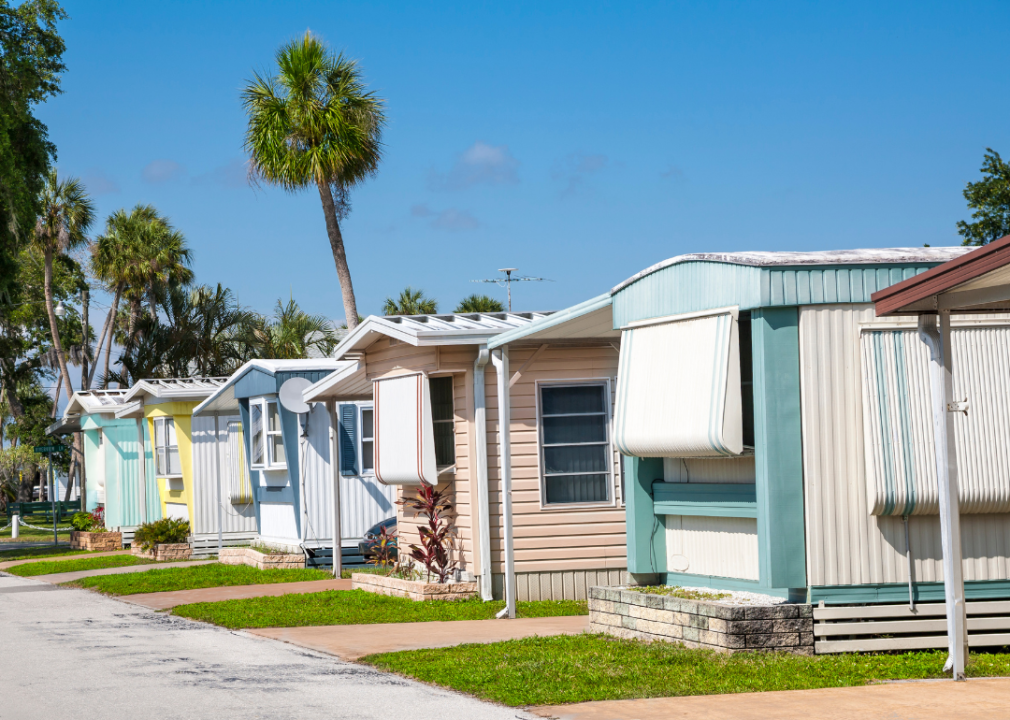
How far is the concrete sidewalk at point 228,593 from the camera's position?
15952 millimetres

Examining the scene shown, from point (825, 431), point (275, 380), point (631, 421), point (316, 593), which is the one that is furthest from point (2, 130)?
point (825, 431)

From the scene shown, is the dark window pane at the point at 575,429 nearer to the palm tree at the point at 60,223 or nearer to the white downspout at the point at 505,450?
the white downspout at the point at 505,450

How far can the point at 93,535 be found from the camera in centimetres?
2809

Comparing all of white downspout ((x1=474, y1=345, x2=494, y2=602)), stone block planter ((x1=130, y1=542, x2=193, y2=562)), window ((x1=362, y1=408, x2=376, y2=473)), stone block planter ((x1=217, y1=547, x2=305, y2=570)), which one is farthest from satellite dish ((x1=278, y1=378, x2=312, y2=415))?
white downspout ((x1=474, y1=345, x2=494, y2=602))

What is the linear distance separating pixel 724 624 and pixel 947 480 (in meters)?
2.04

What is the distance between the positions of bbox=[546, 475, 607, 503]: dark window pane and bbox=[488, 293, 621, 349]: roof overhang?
5.55 ft

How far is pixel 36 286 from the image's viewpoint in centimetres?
4950

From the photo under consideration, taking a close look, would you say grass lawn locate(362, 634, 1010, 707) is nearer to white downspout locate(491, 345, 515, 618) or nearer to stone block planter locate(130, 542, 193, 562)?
white downspout locate(491, 345, 515, 618)

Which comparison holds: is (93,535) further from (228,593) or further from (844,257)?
(844,257)

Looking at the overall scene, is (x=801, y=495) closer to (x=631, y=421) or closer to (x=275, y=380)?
(x=631, y=421)

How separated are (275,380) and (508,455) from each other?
7.99 m

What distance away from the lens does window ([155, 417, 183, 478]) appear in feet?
83.1

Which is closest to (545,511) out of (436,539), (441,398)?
(436,539)

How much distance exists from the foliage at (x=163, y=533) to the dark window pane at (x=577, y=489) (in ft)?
39.0
